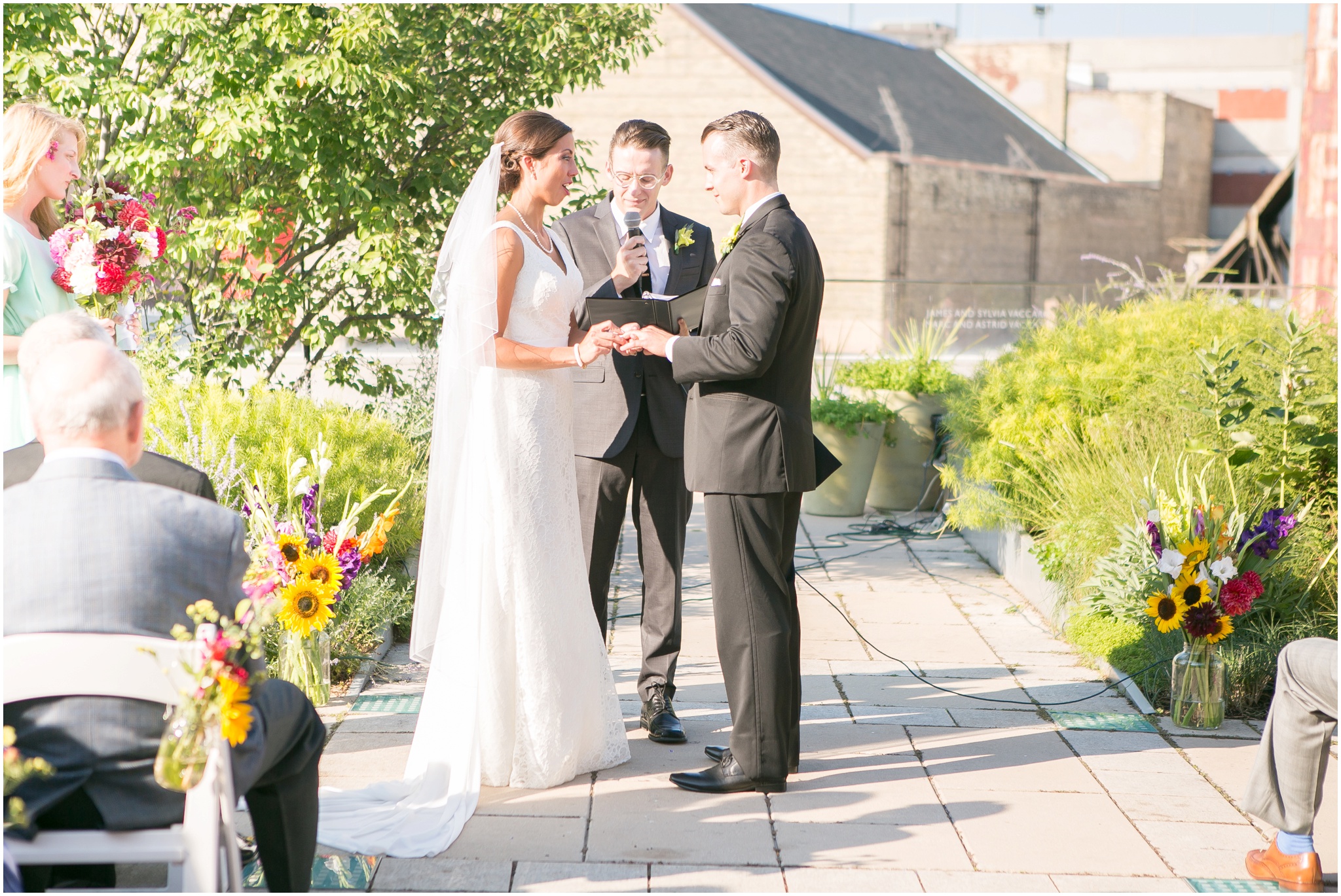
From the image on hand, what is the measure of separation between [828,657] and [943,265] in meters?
29.1

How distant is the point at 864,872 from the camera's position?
10.6 ft

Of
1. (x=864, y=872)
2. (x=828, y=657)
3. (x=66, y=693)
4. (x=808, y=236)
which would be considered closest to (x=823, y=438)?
(x=828, y=657)

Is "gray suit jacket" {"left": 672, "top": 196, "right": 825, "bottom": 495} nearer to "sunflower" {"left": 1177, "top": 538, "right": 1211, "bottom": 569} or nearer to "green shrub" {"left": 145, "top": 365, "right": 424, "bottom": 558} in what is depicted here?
"sunflower" {"left": 1177, "top": 538, "right": 1211, "bottom": 569}

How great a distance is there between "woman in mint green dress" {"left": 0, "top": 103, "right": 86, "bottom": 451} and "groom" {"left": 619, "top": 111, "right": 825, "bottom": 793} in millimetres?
1999

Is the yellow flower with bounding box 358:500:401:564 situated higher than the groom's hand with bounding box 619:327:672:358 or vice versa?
the groom's hand with bounding box 619:327:672:358

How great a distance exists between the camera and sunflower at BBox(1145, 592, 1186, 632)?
4.43 metres

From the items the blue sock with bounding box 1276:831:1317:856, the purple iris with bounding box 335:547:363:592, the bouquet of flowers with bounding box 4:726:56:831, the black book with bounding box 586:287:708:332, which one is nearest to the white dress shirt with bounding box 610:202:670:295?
the black book with bounding box 586:287:708:332

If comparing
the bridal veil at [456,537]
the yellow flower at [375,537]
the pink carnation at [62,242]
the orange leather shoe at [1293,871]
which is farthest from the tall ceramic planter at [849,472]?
the pink carnation at [62,242]

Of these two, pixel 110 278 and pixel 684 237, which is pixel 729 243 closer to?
pixel 684 237

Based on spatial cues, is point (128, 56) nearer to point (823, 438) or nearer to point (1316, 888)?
point (823, 438)

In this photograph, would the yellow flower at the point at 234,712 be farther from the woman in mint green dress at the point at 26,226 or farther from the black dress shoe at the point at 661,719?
the black dress shoe at the point at 661,719

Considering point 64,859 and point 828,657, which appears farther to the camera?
point 828,657

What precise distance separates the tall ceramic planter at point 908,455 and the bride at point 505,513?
18.1 feet

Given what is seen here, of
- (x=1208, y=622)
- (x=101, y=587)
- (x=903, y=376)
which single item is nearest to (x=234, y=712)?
(x=101, y=587)
